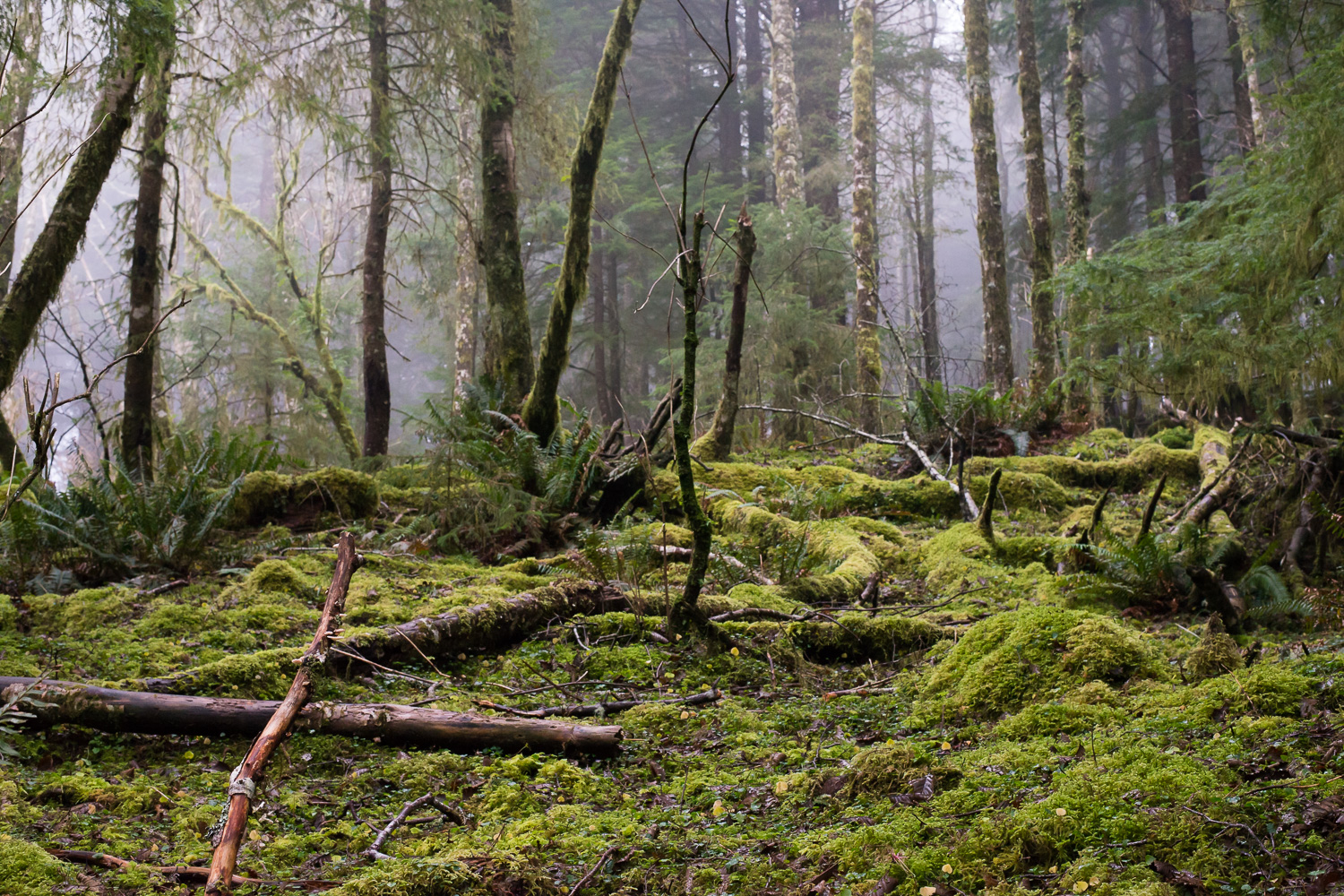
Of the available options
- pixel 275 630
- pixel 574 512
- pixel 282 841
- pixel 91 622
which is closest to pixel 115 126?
pixel 91 622

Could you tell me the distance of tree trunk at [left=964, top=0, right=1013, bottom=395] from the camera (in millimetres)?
12258

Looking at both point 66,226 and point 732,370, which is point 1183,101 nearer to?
point 732,370

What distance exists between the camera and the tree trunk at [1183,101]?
53.9 feet

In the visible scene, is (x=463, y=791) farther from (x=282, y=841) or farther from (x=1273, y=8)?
(x=1273, y=8)

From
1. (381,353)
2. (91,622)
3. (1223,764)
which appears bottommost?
(1223,764)

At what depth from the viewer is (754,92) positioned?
2241 centimetres

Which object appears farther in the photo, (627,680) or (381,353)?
(381,353)

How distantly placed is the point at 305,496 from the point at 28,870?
5.06 metres

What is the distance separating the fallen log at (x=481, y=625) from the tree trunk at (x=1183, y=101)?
56.6 feet

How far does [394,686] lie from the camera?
347 cm

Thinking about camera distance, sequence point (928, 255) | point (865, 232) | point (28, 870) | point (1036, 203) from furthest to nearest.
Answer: point (928, 255)
point (865, 232)
point (1036, 203)
point (28, 870)

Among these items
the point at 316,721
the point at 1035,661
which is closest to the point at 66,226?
the point at 316,721

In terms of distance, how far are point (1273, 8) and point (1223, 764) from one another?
19.8ft

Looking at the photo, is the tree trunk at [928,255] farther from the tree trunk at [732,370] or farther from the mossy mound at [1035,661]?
the mossy mound at [1035,661]
